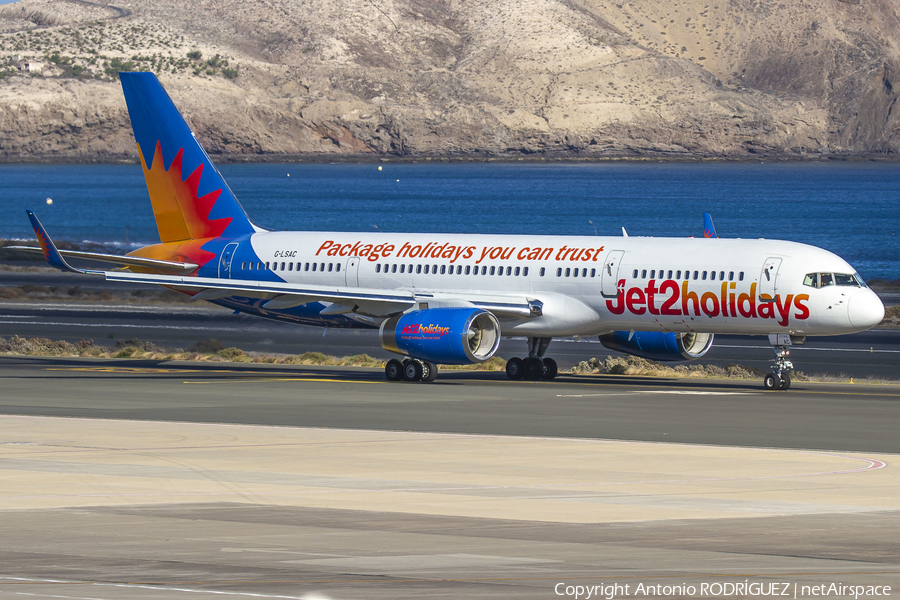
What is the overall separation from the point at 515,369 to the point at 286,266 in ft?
25.5

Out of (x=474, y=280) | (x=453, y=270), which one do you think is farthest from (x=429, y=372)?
(x=453, y=270)

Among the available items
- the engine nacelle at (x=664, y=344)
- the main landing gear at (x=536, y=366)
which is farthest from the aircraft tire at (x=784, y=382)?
the main landing gear at (x=536, y=366)

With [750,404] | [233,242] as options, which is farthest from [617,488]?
[233,242]

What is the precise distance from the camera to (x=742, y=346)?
52.8 meters

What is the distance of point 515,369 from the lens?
40406mm

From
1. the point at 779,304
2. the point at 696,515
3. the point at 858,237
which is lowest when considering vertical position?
the point at 696,515

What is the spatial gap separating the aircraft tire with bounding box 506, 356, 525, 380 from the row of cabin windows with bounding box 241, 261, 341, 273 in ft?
19.3

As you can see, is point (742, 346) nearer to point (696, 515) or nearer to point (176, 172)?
point (176, 172)

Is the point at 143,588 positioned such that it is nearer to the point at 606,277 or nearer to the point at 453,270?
the point at 606,277

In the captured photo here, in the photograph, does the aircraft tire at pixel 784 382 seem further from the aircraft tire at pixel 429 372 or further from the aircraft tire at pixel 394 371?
the aircraft tire at pixel 394 371

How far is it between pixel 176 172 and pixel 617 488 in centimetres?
2769

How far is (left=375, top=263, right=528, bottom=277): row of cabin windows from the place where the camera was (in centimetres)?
3906

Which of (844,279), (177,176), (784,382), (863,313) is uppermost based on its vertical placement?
(177,176)

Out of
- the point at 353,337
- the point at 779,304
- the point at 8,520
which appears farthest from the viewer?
the point at 353,337
